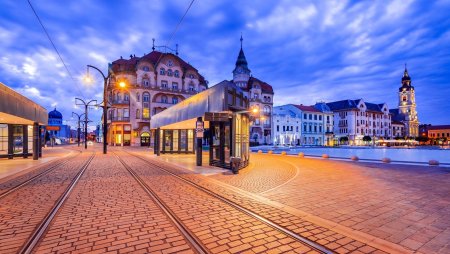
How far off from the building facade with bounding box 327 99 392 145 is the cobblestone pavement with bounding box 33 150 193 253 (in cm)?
7525

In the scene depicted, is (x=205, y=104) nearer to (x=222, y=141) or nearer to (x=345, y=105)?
(x=222, y=141)

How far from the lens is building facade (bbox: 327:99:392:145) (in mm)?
74188

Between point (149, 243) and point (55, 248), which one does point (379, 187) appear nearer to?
point (149, 243)

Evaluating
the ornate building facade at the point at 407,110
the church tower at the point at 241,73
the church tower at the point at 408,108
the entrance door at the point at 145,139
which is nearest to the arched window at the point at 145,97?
the entrance door at the point at 145,139

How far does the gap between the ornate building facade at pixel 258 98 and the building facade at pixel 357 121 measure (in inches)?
1089

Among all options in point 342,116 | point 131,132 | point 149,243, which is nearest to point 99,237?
point 149,243

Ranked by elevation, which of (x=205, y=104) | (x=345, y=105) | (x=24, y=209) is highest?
(x=345, y=105)

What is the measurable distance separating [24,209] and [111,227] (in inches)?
114

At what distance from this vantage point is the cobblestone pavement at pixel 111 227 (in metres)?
3.74

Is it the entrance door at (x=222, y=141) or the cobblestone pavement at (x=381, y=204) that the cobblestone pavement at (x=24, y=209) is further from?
the entrance door at (x=222, y=141)

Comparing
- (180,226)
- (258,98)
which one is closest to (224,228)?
(180,226)

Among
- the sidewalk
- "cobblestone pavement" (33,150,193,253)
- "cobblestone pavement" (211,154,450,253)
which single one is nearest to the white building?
the sidewalk

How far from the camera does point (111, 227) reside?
4.56 meters

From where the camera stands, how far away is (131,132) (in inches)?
1996
